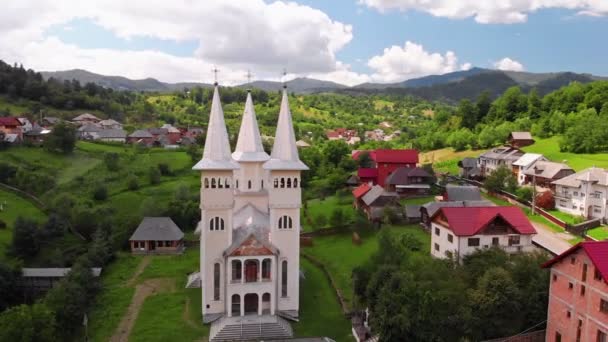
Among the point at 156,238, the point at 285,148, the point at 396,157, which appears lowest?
the point at 156,238

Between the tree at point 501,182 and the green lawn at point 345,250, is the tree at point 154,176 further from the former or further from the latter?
the tree at point 501,182

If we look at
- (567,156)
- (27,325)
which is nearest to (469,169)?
(567,156)

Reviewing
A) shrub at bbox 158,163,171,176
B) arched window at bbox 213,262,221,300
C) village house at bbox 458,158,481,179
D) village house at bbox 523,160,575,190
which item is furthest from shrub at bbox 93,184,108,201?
village house at bbox 523,160,575,190

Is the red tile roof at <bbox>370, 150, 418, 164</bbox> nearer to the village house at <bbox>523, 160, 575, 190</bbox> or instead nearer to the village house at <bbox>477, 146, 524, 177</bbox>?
the village house at <bbox>477, 146, 524, 177</bbox>

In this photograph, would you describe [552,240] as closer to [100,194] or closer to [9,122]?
[100,194]

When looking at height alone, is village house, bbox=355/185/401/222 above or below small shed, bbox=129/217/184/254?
above

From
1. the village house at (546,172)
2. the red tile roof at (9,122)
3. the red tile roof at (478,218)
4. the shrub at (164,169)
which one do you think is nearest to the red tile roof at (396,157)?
the village house at (546,172)

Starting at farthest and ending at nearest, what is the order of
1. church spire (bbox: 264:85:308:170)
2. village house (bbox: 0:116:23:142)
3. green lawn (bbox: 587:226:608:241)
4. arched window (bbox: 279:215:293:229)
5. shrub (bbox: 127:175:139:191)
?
village house (bbox: 0:116:23:142), shrub (bbox: 127:175:139:191), green lawn (bbox: 587:226:608:241), arched window (bbox: 279:215:293:229), church spire (bbox: 264:85:308:170)
